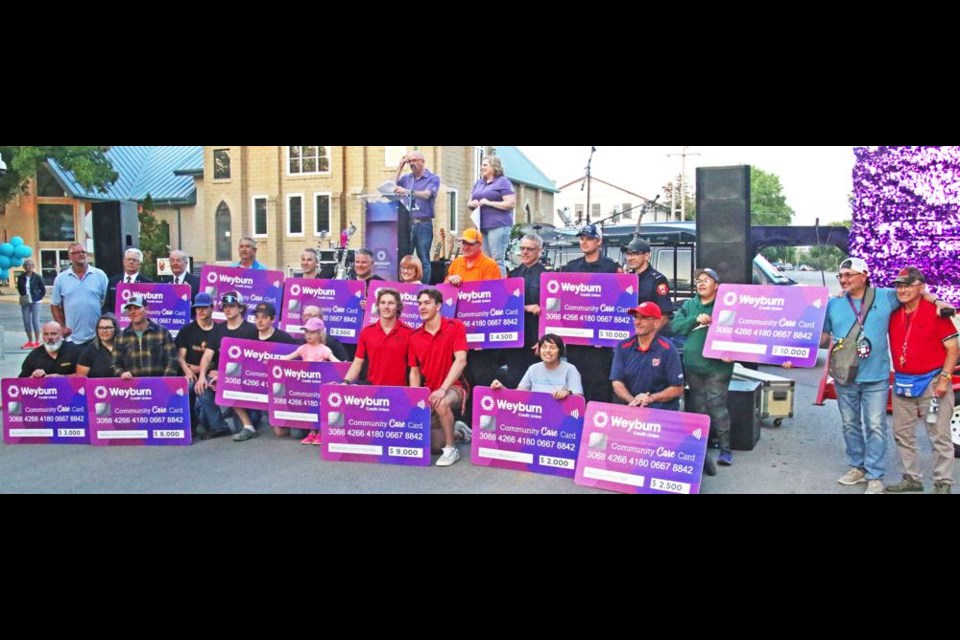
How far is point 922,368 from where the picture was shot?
19.0 feet

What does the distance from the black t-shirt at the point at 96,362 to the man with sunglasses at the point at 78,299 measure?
82 cm

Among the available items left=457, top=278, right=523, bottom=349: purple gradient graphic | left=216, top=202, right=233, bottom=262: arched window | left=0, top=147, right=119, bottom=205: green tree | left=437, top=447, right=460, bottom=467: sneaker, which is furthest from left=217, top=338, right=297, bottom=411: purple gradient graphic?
left=0, top=147, right=119, bottom=205: green tree

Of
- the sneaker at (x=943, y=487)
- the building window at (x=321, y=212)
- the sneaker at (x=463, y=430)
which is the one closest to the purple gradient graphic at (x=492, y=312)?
the sneaker at (x=463, y=430)

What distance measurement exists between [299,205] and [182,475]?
2409 cm

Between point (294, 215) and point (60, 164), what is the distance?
11178 millimetres

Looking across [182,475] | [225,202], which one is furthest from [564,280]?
[225,202]

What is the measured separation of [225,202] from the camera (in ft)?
103

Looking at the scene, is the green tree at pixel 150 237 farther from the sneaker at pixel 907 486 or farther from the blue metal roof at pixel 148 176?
the sneaker at pixel 907 486

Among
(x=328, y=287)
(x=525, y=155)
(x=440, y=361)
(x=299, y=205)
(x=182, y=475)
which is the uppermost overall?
(x=525, y=155)

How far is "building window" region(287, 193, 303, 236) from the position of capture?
1163 inches

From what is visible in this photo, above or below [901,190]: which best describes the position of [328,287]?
below

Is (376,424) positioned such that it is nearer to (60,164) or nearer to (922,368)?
(922,368)

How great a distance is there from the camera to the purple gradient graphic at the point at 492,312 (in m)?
7.36

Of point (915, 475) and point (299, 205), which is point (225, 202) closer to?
point (299, 205)
